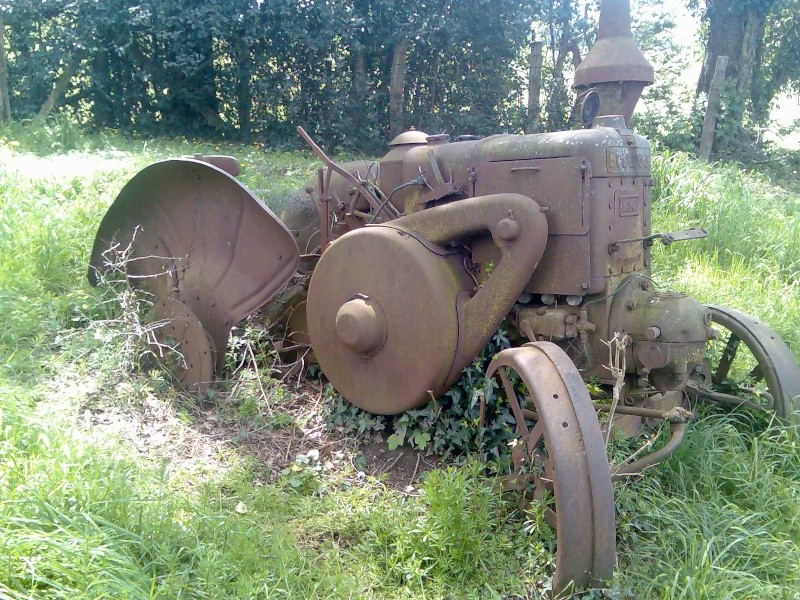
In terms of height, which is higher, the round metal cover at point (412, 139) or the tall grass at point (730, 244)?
the round metal cover at point (412, 139)

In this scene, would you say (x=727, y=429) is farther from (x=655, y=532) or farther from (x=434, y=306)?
(x=434, y=306)

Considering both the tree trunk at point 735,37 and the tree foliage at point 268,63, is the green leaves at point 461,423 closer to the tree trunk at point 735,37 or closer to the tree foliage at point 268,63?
the tree foliage at point 268,63

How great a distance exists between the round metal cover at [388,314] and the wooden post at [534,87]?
709 centimetres

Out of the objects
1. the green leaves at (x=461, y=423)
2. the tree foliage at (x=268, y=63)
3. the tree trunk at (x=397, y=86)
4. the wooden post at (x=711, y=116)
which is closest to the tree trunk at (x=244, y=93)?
the tree foliage at (x=268, y=63)

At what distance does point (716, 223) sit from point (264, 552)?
547 centimetres

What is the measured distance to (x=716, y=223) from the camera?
256 inches

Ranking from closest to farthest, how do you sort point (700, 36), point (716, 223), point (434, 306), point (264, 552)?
point (264, 552) < point (434, 306) < point (716, 223) < point (700, 36)

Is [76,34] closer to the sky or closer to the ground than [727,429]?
closer to the sky

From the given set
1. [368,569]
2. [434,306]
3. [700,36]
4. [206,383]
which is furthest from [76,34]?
[700,36]

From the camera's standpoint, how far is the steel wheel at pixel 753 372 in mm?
3334

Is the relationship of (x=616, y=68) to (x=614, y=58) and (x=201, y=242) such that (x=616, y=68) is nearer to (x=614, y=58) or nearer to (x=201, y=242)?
(x=614, y=58)

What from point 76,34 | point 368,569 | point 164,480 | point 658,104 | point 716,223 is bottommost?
point 368,569

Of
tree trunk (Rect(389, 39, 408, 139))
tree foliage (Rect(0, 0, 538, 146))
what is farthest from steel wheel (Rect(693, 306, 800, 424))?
tree foliage (Rect(0, 0, 538, 146))

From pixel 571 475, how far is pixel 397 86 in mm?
8390
